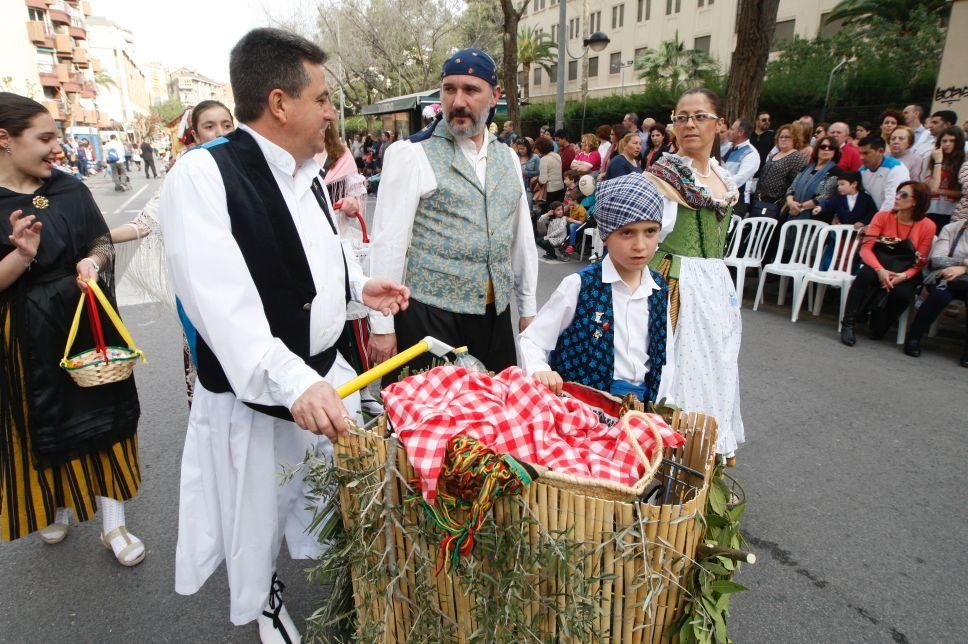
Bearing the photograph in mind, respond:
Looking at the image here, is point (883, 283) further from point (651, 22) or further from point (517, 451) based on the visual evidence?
point (651, 22)

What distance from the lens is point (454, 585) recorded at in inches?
60.9

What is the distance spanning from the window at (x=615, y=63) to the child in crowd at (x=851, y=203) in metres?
38.9

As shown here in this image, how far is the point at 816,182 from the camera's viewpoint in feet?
24.7

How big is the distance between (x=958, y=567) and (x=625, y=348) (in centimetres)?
200

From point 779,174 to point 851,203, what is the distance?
1.42 meters

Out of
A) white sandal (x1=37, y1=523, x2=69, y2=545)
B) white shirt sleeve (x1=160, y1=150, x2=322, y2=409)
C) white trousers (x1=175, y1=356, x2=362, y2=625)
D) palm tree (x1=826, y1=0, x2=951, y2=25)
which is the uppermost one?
palm tree (x1=826, y1=0, x2=951, y2=25)

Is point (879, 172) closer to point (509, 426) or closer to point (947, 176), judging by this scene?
point (947, 176)

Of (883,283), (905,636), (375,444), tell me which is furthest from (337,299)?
(883,283)

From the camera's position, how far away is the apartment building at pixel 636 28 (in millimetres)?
31016

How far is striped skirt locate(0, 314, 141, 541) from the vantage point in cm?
271

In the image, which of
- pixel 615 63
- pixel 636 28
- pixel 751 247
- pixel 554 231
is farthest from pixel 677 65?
pixel 751 247

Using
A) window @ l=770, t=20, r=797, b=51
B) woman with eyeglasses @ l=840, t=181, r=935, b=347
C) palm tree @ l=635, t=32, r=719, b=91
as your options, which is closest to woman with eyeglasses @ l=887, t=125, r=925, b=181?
woman with eyeglasses @ l=840, t=181, r=935, b=347

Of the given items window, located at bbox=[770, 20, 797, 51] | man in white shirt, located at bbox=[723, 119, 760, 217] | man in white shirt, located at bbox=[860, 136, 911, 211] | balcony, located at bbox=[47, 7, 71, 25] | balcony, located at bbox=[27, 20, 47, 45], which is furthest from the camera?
balcony, located at bbox=[47, 7, 71, 25]

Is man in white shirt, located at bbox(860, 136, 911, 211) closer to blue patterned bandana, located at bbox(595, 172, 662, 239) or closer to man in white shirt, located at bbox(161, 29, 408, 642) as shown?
blue patterned bandana, located at bbox(595, 172, 662, 239)
